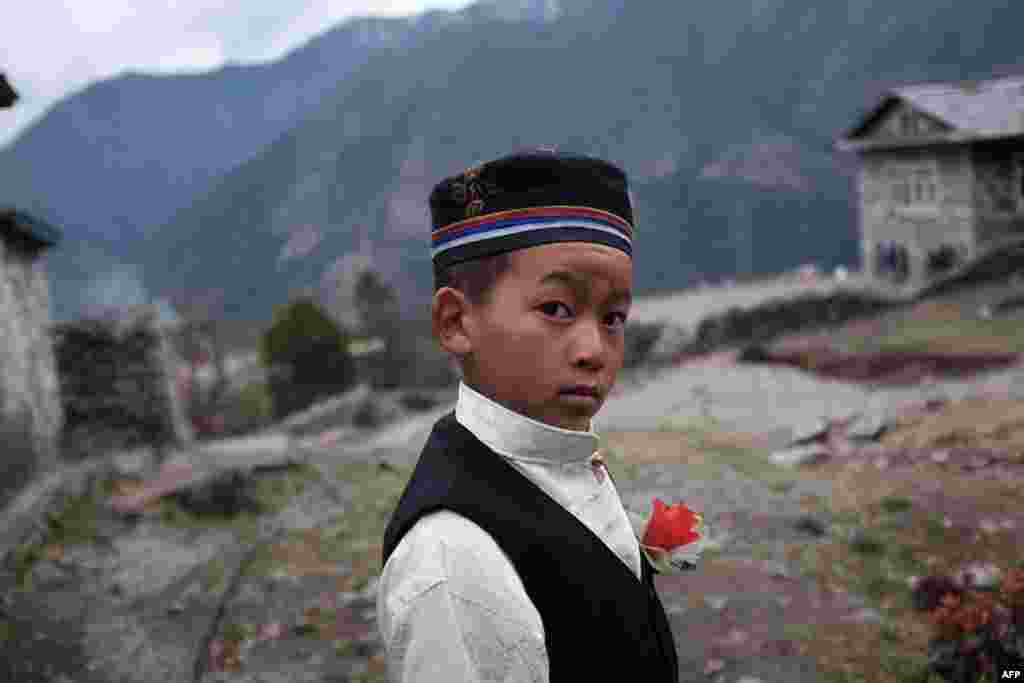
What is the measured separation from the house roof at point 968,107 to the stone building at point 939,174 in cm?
2

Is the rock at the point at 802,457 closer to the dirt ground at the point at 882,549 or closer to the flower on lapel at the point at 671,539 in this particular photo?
the dirt ground at the point at 882,549

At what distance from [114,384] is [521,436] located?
11394 millimetres

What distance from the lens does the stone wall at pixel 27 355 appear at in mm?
8461

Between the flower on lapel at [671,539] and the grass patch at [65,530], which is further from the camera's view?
the grass patch at [65,530]

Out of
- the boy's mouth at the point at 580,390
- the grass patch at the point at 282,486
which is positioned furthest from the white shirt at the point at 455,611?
the grass patch at the point at 282,486

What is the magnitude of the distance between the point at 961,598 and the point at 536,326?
127 inches

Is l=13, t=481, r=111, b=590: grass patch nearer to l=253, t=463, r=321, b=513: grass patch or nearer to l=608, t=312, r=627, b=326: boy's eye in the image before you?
l=253, t=463, r=321, b=513: grass patch

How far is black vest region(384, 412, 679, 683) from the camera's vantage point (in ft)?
5.72

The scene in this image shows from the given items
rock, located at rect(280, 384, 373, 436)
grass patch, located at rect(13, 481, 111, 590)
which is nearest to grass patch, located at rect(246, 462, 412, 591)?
grass patch, located at rect(13, 481, 111, 590)

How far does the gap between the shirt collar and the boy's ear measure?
115 mm

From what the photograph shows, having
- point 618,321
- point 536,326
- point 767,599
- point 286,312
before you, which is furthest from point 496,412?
point 286,312

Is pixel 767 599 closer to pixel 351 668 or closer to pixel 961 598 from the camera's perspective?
pixel 961 598

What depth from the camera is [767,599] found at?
4.58 m

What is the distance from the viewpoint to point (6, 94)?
3477mm
